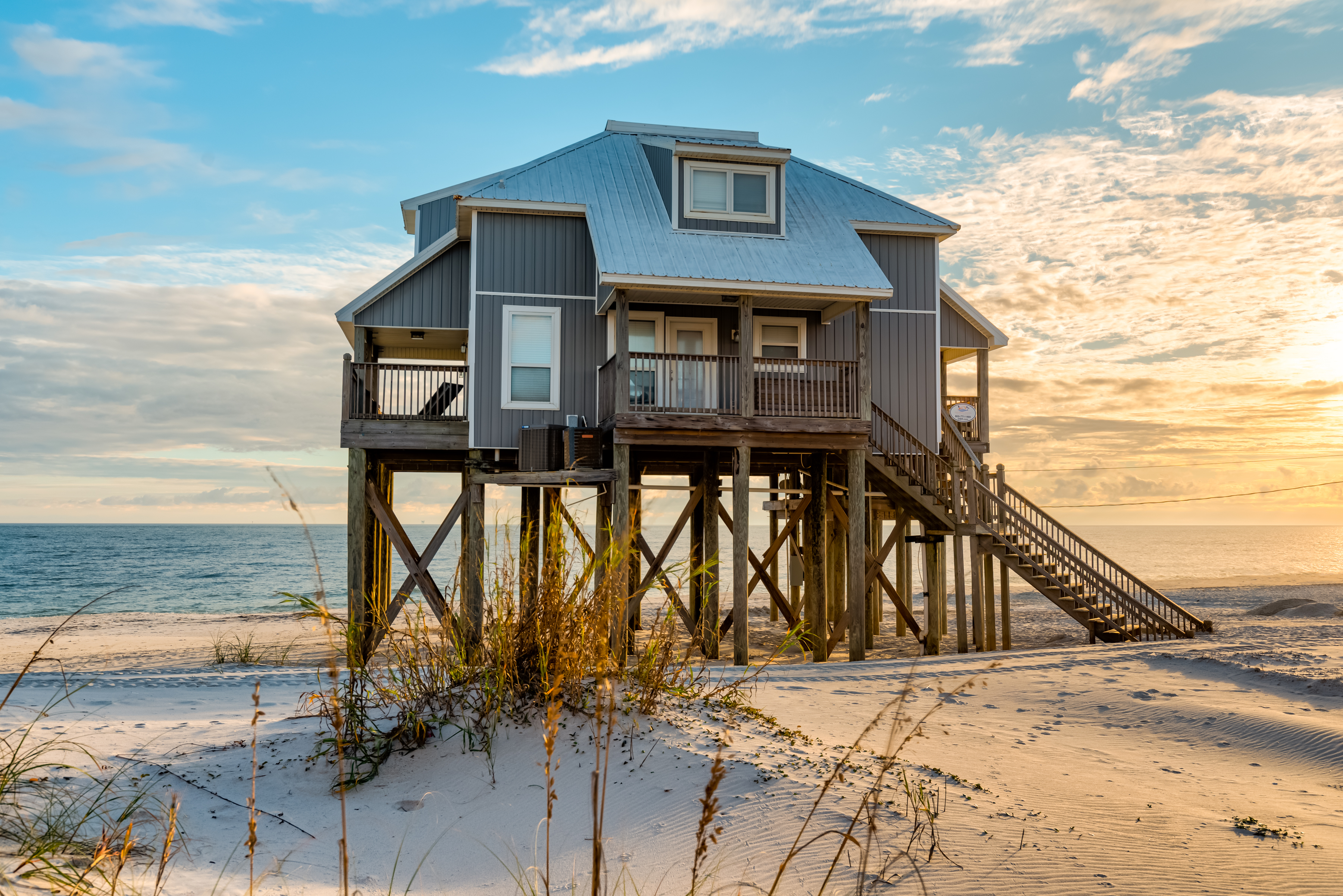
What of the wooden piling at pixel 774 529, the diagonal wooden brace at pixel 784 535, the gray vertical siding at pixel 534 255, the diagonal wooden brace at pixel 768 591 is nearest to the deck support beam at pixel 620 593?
the gray vertical siding at pixel 534 255

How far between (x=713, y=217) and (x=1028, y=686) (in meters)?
9.63

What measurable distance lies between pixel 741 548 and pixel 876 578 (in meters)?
6.74

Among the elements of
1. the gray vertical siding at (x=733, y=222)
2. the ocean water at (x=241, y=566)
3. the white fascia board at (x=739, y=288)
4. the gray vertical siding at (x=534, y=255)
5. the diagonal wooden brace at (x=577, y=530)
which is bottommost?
the ocean water at (x=241, y=566)

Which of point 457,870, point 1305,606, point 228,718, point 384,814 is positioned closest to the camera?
point 457,870

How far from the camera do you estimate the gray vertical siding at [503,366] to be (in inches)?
639

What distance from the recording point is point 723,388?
51.1ft

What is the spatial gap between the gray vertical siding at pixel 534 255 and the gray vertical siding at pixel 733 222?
1859 millimetres

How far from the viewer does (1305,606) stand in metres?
24.8

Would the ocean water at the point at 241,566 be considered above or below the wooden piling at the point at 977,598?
below

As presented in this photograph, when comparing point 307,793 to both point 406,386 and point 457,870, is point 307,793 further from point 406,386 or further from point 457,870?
point 406,386

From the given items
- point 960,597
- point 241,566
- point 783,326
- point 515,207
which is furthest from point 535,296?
point 241,566

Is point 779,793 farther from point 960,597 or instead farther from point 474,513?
point 960,597

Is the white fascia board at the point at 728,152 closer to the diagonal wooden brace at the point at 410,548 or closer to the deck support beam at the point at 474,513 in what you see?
the deck support beam at the point at 474,513

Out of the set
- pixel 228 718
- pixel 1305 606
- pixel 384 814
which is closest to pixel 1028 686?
pixel 384 814
